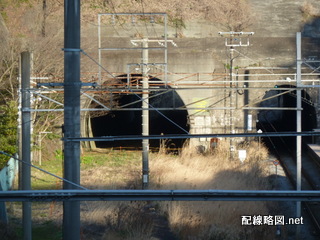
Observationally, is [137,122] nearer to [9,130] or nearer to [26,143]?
[9,130]

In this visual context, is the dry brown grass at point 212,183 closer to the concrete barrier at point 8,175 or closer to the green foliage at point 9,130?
the concrete barrier at point 8,175

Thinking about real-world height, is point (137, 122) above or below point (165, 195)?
above

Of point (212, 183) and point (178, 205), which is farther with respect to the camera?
point (212, 183)

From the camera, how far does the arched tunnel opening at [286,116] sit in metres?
27.0

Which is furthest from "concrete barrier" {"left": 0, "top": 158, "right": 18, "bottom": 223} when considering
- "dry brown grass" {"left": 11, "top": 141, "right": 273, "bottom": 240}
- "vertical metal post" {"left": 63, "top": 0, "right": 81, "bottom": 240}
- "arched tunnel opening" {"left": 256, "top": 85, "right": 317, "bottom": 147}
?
"arched tunnel opening" {"left": 256, "top": 85, "right": 317, "bottom": 147}

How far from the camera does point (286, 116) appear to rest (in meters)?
38.4

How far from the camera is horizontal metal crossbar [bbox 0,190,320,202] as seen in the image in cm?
510

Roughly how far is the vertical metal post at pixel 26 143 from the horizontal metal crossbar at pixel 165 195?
4708 millimetres

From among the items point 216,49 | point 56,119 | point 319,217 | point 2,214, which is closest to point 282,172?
point 319,217

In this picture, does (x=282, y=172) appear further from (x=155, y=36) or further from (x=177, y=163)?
(x=155, y=36)

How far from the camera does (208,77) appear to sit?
25.1m

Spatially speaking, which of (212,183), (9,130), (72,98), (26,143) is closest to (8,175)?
(9,130)

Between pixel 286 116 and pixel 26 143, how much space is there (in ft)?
100

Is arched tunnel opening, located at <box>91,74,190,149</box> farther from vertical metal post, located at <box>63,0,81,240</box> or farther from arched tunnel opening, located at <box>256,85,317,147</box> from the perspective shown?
vertical metal post, located at <box>63,0,81,240</box>
